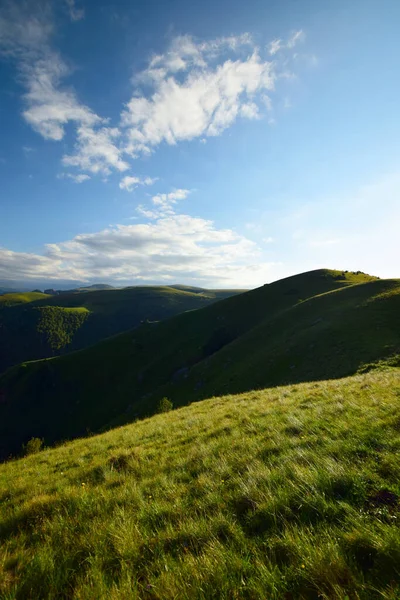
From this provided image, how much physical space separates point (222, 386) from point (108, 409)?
141 ft

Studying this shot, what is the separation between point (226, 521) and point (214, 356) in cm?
5006

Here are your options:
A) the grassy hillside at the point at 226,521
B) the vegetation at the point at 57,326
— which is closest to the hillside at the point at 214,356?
the grassy hillside at the point at 226,521

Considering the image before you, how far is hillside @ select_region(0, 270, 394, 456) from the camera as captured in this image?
112ft

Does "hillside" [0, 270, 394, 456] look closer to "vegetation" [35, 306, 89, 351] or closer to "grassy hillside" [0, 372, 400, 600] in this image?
"grassy hillside" [0, 372, 400, 600]

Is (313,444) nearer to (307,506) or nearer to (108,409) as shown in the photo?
(307,506)

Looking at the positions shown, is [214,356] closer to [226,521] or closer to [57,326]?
[226,521]

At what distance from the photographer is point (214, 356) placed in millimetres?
53531

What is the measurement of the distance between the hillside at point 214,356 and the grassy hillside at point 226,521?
74.3 ft

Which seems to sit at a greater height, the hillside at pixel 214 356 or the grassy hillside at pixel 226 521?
the grassy hillside at pixel 226 521

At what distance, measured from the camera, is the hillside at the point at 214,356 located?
34.2 m

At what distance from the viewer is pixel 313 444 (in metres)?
6.74

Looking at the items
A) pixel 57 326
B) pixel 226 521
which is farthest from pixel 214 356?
pixel 57 326

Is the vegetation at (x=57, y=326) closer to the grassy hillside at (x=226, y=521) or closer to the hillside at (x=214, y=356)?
the hillside at (x=214, y=356)

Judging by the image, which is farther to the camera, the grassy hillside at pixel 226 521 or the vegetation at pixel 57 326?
the vegetation at pixel 57 326
